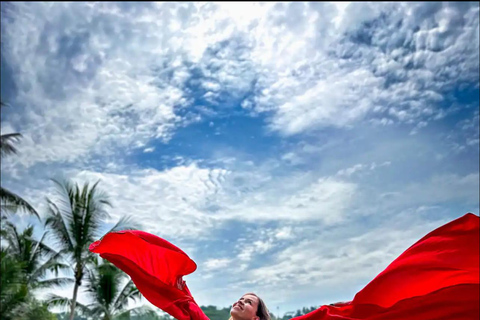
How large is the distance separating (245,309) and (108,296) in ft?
61.2

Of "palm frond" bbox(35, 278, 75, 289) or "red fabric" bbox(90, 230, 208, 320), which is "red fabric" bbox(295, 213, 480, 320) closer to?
"red fabric" bbox(90, 230, 208, 320)

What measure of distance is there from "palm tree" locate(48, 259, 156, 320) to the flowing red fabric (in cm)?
1673

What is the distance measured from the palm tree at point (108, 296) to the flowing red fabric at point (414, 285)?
1673 cm

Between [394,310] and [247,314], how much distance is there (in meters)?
1.36

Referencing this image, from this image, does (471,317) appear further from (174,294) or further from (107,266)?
(107,266)

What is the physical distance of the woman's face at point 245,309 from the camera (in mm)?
4465

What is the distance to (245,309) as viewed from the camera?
4480 millimetres

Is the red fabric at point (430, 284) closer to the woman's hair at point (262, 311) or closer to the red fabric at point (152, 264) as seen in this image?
the woman's hair at point (262, 311)

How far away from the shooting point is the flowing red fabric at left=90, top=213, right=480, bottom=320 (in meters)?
3.80

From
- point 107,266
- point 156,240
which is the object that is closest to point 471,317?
point 156,240

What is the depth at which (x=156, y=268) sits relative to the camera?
15.6 ft

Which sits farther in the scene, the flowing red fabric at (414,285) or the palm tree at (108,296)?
the palm tree at (108,296)

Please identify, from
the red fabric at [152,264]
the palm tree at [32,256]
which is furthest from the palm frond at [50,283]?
the red fabric at [152,264]

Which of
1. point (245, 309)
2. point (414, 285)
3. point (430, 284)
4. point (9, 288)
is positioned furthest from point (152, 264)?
point (9, 288)
